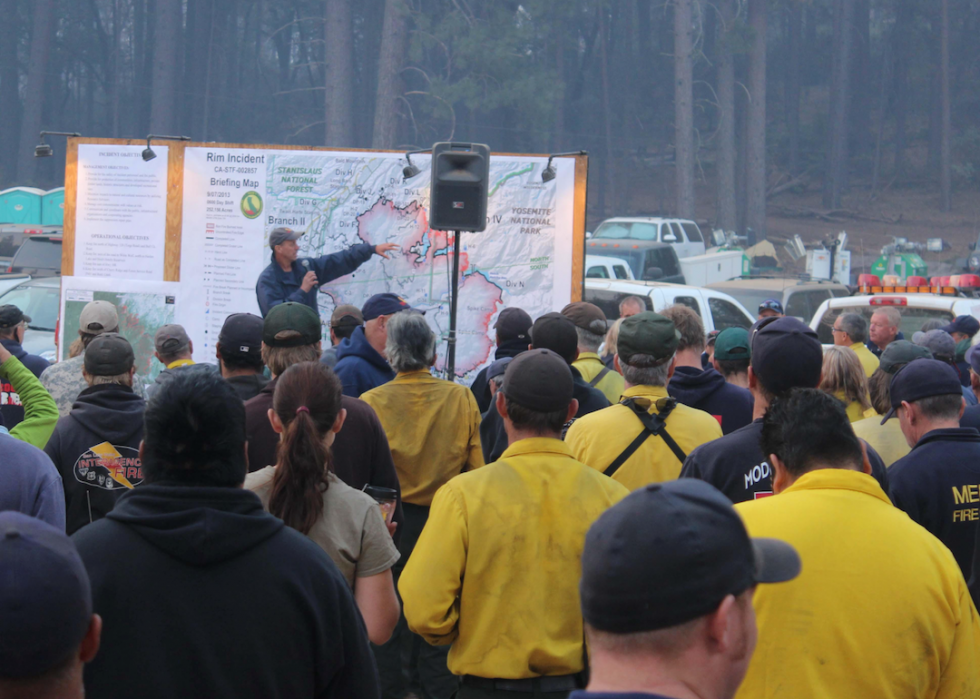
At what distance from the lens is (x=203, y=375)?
226cm

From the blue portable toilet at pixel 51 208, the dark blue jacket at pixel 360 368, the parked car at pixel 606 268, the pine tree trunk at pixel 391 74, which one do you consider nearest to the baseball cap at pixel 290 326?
the dark blue jacket at pixel 360 368

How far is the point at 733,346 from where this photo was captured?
539cm

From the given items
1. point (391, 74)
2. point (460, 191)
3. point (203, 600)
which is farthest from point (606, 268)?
point (203, 600)

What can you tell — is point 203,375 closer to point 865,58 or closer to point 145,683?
point 145,683

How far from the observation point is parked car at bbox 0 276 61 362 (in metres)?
11.5

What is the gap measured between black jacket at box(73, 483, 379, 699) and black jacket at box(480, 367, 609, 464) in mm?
2668

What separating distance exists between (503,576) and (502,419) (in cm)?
201

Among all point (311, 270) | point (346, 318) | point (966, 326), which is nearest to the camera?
point (346, 318)

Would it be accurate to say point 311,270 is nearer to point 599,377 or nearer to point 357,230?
point 357,230

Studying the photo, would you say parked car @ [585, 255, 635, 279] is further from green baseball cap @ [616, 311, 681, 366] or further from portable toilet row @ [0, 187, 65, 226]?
portable toilet row @ [0, 187, 65, 226]

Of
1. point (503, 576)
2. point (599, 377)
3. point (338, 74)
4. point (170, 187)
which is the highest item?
point (338, 74)

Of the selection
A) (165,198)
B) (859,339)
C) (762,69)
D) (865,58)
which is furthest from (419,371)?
(865,58)

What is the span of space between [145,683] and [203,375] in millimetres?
667

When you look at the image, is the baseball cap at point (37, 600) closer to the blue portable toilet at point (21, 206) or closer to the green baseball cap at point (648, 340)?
the green baseball cap at point (648, 340)
